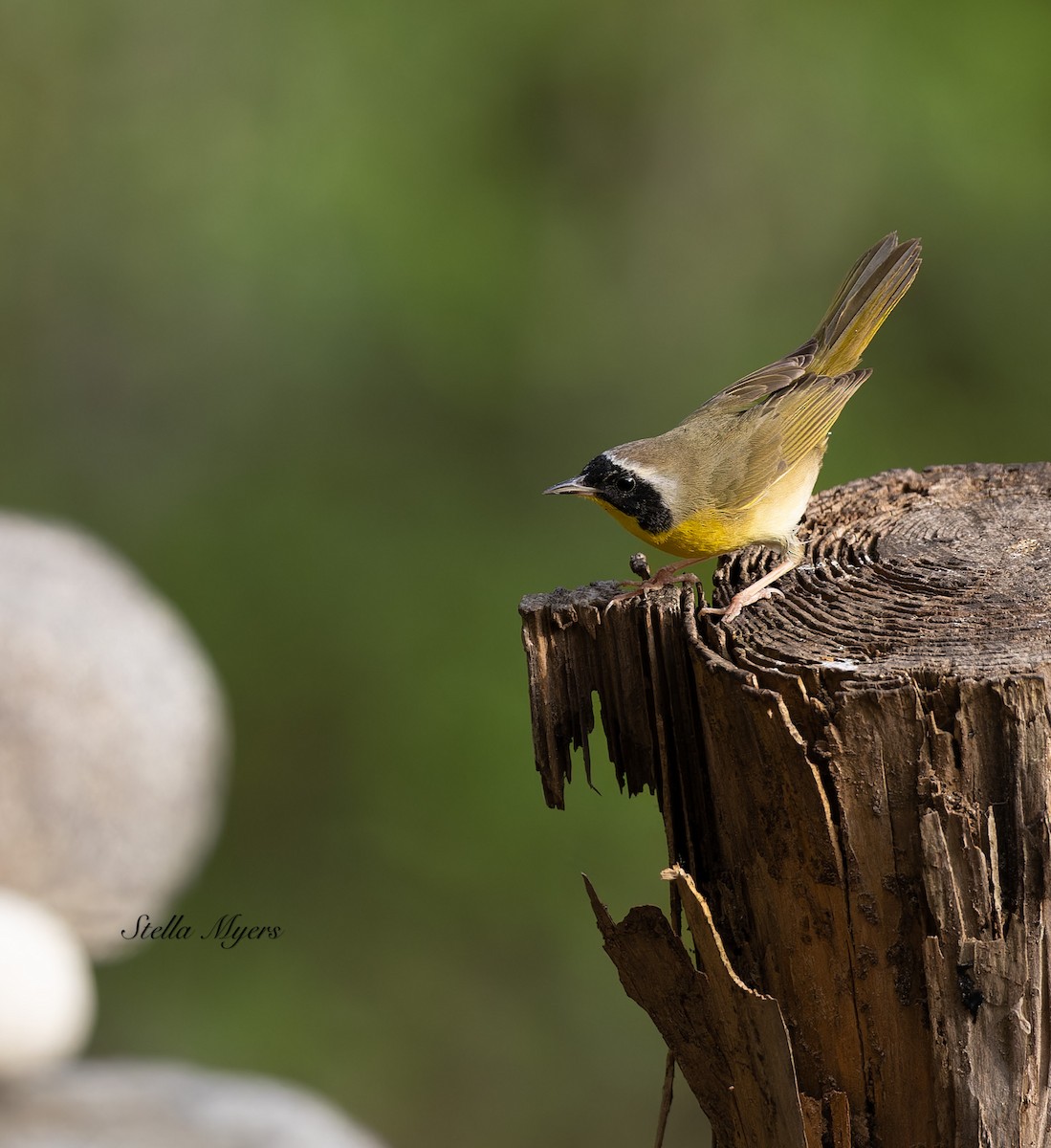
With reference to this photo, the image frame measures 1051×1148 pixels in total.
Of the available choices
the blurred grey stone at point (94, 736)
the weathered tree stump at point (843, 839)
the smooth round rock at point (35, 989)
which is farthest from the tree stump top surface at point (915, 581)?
the smooth round rock at point (35, 989)

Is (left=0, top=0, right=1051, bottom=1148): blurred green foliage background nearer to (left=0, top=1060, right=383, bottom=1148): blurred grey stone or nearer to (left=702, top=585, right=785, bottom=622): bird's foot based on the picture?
(left=0, top=1060, right=383, bottom=1148): blurred grey stone

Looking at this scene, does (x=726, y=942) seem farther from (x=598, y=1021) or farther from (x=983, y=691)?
(x=598, y=1021)

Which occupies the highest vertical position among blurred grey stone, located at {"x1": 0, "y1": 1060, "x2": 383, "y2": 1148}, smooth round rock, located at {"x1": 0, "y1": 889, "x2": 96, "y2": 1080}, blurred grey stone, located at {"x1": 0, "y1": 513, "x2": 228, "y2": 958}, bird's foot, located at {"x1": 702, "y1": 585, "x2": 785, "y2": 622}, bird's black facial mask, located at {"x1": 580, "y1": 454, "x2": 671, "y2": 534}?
bird's black facial mask, located at {"x1": 580, "y1": 454, "x2": 671, "y2": 534}

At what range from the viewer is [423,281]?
6102mm

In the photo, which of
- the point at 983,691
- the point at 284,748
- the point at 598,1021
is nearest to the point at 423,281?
the point at 284,748

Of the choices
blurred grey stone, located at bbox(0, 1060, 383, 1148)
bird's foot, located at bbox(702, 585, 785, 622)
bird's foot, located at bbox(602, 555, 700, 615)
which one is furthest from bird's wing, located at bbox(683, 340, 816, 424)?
blurred grey stone, located at bbox(0, 1060, 383, 1148)

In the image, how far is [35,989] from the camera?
14.9ft

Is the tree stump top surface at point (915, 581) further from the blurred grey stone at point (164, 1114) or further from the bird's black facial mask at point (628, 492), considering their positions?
the blurred grey stone at point (164, 1114)

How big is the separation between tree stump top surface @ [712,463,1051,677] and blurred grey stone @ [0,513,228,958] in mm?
3121

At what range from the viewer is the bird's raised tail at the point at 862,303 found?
3113 mm

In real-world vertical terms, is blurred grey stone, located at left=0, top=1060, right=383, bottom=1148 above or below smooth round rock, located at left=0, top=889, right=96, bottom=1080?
below

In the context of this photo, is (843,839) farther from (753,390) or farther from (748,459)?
(753,390)

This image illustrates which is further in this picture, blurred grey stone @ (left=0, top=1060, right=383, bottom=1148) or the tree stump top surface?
blurred grey stone @ (left=0, top=1060, right=383, bottom=1148)

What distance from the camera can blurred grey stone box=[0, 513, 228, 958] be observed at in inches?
185
